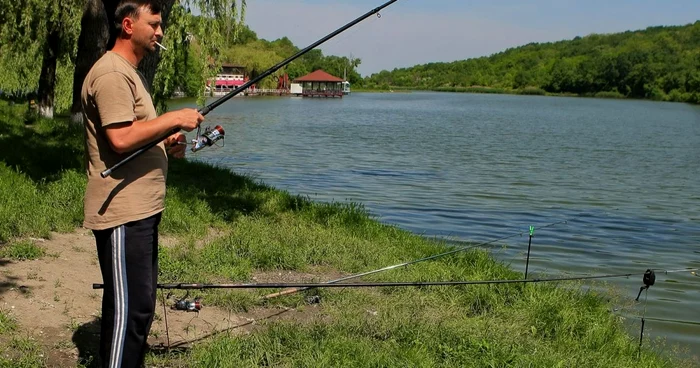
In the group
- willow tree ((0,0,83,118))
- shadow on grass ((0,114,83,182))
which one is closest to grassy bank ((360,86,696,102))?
willow tree ((0,0,83,118))

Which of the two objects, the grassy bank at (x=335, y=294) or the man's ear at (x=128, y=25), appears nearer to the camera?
the man's ear at (x=128, y=25)

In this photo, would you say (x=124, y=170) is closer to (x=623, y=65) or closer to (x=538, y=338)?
(x=538, y=338)

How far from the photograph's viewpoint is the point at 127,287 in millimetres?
3174

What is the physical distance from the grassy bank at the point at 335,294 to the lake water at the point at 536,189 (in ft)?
5.27

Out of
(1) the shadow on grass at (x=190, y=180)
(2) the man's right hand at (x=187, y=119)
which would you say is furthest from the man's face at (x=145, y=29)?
(1) the shadow on grass at (x=190, y=180)

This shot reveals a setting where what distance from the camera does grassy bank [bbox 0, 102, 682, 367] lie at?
412 cm

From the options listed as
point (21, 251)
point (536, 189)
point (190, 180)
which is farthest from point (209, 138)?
point (536, 189)

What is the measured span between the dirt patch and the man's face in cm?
166

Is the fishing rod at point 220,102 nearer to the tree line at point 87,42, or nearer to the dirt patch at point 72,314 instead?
the dirt patch at point 72,314

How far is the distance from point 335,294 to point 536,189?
10.9 meters

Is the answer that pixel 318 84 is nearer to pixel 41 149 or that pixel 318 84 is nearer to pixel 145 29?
pixel 41 149

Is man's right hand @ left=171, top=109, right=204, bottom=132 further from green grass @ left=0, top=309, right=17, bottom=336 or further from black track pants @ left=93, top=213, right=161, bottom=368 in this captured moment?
green grass @ left=0, top=309, right=17, bottom=336

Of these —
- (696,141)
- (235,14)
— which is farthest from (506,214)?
(696,141)

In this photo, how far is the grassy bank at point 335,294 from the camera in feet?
13.5
